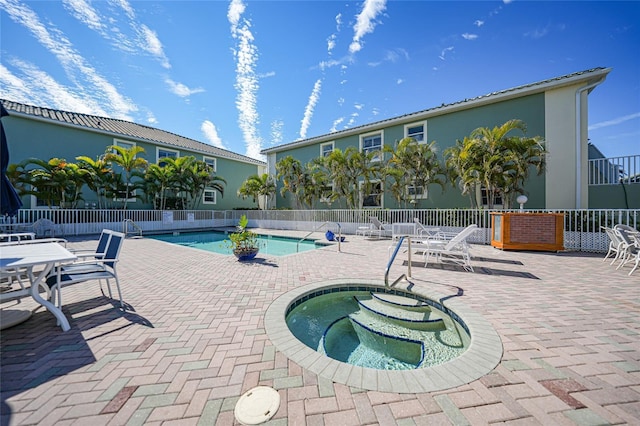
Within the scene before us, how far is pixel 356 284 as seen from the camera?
457 centimetres

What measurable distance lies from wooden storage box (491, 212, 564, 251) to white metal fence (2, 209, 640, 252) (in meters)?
1.22

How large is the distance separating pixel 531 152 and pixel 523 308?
8.51 meters

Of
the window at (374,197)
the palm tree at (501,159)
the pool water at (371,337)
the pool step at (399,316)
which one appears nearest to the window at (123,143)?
the window at (374,197)

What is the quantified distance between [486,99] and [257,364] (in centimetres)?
1508

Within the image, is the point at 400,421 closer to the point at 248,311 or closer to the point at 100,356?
the point at 248,311

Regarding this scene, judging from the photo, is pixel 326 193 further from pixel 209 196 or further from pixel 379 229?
pixel 209 196

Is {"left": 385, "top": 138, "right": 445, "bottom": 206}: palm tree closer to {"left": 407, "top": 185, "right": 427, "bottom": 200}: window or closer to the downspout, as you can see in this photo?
{"left": 407, "top": 185, "right": 427, "bottom": 200}: window

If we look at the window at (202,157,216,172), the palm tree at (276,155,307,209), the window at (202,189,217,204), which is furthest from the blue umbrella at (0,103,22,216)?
Answer: the window at (202,157,216,172)

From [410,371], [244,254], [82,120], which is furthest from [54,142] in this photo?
[410,371]

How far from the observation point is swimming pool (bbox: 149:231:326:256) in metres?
9.87

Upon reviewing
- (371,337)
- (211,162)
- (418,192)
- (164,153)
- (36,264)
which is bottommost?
(371,337)

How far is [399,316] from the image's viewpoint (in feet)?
12.1

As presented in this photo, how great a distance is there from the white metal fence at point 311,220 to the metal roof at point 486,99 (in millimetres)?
5992

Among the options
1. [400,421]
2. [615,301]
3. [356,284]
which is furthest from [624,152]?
[400,421]
